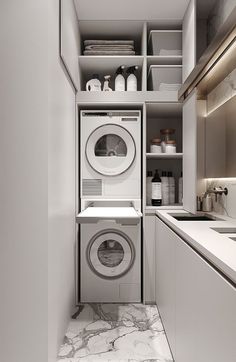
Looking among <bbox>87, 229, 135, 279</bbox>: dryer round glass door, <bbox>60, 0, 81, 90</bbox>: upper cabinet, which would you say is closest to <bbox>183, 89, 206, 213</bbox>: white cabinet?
<bbox>87, 229, 135, 279</bbox>: dryer round glass door

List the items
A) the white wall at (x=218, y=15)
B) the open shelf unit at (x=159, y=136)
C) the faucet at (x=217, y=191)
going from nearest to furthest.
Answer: the white wall at (x=218, y=15) → the faucet at (x=217, y=191) → the open shelf unit at (x=159, y=136)

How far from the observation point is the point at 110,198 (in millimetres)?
2998

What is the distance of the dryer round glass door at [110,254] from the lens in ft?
9.49

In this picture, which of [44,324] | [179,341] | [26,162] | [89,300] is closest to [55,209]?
[26,162]

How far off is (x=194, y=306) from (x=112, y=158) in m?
1.82

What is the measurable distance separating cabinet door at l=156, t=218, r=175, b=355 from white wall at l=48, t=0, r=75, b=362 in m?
0.74

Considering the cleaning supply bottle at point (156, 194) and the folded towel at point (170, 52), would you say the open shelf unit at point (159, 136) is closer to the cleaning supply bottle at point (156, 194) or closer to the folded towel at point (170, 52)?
the cleaning supply bottle at point (156, 194)

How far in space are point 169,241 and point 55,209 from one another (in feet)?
2.59

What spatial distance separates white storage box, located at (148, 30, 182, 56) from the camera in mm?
2902

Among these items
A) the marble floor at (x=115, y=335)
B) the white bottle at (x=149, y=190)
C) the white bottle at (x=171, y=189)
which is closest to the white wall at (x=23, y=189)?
the marble floor at (x=115, y=335)

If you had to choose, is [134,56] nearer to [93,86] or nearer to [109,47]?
[109,47]

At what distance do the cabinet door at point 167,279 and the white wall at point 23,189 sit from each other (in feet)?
2.63

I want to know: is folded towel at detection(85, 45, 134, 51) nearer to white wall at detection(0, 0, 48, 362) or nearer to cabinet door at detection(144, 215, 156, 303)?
white wall at detection(0, 0, 48, 362)

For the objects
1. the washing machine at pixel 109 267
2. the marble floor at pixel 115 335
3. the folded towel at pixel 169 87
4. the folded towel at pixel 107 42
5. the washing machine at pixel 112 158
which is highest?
the folded towel at pixel 107 42
